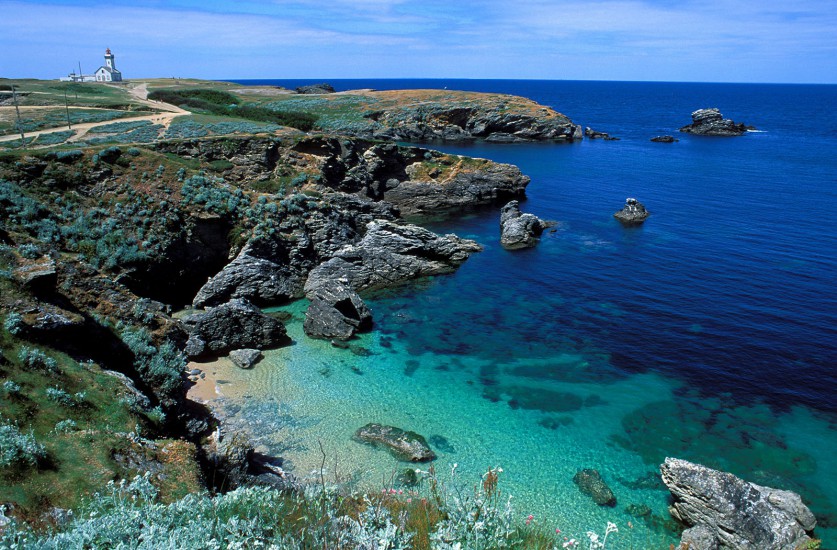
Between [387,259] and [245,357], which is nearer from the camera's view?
[245,357]

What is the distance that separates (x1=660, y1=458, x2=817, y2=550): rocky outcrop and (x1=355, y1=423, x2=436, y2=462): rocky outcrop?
35.9ft

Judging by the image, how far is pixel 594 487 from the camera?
22.1 m

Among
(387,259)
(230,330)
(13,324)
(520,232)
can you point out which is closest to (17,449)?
(13,324)

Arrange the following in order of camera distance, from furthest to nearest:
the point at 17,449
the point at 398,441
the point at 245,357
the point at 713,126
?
1. the point at 713,126
2. the point at 245,357
3. the point at 398,441
4. the point at 17,449

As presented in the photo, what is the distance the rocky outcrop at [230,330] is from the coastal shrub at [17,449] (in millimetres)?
17825

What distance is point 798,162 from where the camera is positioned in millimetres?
95500

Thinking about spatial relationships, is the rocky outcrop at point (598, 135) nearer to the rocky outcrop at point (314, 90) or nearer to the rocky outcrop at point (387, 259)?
the rocky outcrop at point (314, 90)

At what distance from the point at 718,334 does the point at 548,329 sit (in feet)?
38.0

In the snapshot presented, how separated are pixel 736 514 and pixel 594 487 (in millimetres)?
5287

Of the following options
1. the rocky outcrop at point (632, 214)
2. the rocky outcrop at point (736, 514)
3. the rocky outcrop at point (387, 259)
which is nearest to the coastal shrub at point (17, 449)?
the rocky outcrop at point (736, 514)

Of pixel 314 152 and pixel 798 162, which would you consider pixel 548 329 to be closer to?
pixel 314 152

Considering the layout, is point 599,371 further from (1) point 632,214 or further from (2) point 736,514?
(1) point 632,214

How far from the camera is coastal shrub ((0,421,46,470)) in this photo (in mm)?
13188

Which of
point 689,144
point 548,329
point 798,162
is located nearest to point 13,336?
point 548,329
